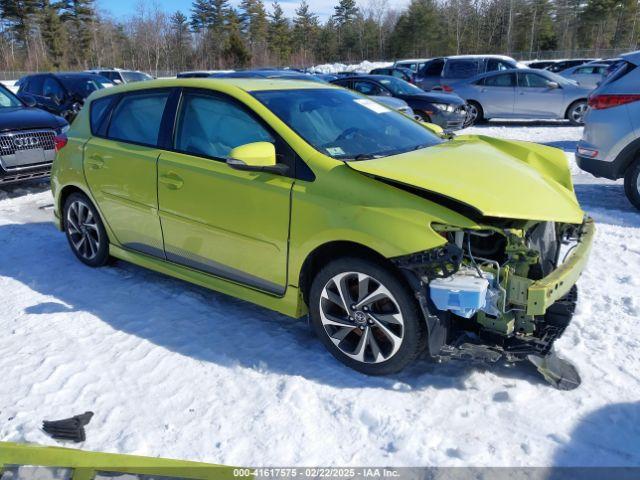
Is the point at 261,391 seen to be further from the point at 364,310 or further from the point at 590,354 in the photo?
the point at 590,354

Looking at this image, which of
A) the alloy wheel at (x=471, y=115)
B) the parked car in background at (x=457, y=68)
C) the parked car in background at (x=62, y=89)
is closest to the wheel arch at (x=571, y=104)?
the alloy wheel at (x=471, y=115)

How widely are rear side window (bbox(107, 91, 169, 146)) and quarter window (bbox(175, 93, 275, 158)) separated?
0.98ft

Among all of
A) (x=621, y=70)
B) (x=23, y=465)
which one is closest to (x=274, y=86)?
(x=23, y=465)

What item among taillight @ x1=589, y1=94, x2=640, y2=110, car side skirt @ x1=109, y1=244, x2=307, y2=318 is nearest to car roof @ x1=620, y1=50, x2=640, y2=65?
taillight @ x1=589, y1=94, x2=640, y2=110

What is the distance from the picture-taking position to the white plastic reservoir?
2.74 metres

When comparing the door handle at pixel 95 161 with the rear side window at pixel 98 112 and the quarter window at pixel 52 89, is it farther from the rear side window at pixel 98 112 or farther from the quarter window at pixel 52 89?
the quarter window at pixel 52 89

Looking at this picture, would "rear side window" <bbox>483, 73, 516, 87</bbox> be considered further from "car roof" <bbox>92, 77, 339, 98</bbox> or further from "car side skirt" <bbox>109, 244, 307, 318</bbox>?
"car side skirt" <bbox>109, 244, 307, 318</bbox>

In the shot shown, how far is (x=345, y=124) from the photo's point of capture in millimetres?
3822

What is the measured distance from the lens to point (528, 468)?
2.53 m

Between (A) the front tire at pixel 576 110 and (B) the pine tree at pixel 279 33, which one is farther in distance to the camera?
(B) the pine tree at pixel 279 33

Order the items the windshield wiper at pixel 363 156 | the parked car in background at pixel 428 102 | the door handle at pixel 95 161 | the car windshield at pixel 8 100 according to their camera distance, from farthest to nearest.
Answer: the parked car in background at pixel 428 102, the car windshield at pixel 8 100, the door handle at pixel 95 161, the windshield wiper at pixel 363 156

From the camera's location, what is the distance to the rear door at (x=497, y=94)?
14.4 m

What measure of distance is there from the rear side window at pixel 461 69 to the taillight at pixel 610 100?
10862 millimetres

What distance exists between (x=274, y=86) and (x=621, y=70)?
16.3 ft
